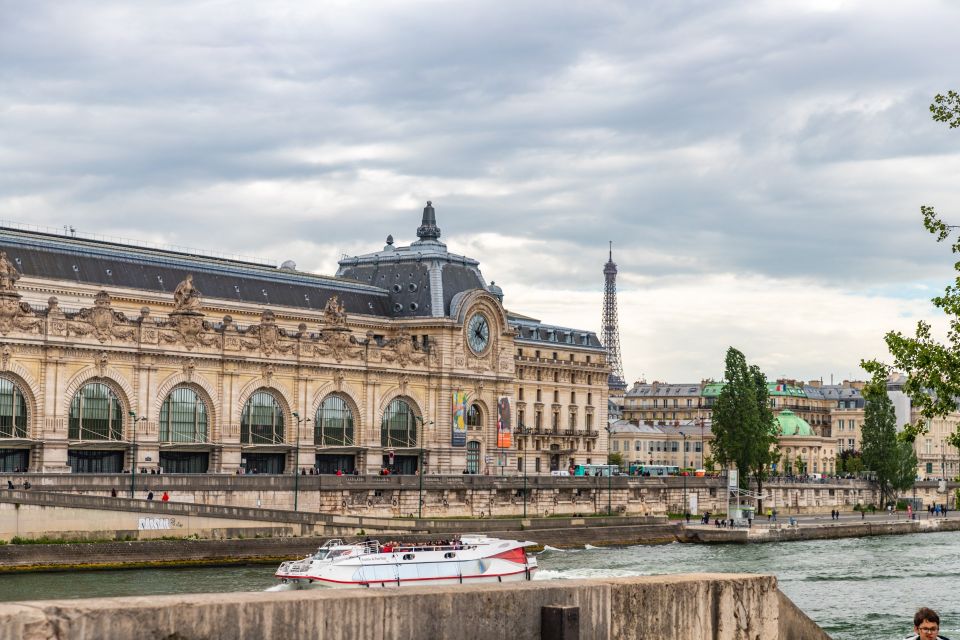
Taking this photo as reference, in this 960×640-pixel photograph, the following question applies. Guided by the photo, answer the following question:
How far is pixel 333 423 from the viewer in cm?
10362

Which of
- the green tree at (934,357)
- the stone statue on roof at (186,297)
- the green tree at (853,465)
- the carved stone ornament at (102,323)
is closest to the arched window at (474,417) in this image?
the stone statue on roof at (186,297)

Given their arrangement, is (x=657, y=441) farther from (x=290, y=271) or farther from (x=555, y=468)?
(x=290, y=271)

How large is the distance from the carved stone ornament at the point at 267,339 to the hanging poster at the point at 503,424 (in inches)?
874

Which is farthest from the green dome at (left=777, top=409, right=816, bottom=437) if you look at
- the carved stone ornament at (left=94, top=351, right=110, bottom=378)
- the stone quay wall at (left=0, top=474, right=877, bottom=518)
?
the carved stone ornament at (left=94, top=351, right=110, bottom=378)

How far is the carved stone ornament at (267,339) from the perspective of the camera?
97.3m

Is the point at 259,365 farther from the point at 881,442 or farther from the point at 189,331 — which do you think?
the point at 881,442

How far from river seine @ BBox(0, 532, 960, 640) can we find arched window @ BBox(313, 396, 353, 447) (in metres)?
26.9

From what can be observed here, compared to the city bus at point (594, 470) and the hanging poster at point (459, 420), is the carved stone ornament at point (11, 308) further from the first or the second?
the city bus at point (594, 470)

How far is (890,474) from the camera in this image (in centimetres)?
13138

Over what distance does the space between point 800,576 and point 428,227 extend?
206ft

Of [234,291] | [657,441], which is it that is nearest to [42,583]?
[234,291]

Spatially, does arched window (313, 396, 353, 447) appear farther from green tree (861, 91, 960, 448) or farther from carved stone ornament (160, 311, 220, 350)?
green tree (861, 91, 960, 448)

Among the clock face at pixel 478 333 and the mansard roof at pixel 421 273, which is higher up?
the mansard roof at pixel 421 273

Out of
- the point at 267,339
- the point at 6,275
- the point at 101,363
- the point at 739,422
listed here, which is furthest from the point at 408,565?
the point at 739,422
